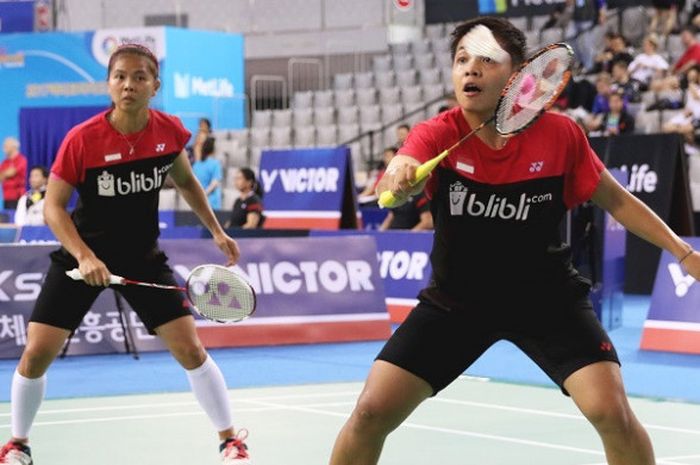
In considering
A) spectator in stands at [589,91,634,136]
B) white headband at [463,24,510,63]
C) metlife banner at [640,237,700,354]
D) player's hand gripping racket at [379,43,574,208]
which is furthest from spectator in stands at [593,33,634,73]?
white headband at [463,24,510,63]

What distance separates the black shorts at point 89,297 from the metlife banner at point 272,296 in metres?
4.63

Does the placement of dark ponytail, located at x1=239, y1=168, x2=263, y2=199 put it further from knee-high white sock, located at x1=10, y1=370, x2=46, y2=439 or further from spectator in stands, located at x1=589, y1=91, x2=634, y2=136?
knee-high white sock, located at x1=10, y1=370, x2=46, y2=439

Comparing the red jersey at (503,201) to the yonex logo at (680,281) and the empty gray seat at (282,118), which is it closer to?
the yonex logo at (680,281)

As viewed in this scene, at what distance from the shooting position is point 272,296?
11.3 metres

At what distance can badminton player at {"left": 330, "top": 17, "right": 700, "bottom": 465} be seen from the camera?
422 centimetres

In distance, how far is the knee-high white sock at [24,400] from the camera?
6023mm

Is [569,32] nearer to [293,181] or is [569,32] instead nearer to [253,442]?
[293,181]

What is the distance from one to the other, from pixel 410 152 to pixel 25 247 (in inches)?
273

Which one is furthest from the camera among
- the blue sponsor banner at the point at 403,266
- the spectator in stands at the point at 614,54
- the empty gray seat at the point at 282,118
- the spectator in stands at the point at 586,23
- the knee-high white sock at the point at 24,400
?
the empty gray seat at the point at 282,118

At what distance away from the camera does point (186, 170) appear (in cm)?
622

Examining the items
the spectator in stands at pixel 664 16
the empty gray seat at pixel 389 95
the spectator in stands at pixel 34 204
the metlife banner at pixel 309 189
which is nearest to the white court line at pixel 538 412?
the spectator in stands at pixel 34 204

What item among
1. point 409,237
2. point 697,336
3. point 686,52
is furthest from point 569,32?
point 697,336

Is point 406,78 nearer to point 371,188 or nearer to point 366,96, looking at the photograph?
point 366,96

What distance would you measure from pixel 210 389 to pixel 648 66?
12796mm
